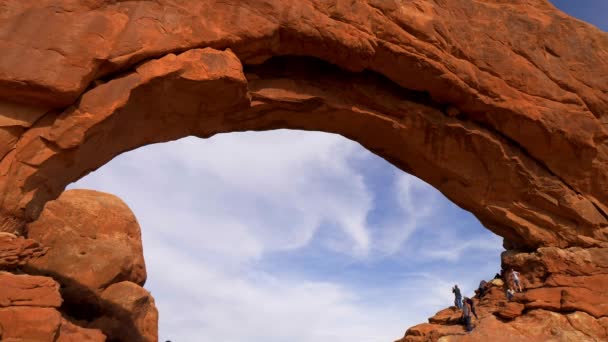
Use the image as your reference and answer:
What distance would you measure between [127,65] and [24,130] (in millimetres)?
2247

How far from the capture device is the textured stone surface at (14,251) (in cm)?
734

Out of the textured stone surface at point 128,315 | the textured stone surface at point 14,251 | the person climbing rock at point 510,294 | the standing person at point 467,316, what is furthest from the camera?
the textured stone surface at point 128,315

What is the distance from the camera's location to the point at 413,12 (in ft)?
39.0

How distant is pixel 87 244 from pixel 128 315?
127 inches

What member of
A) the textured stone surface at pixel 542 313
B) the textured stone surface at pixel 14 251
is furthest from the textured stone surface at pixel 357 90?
the textured stone surface at pixel 542 313

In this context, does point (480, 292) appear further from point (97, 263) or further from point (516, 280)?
point (97, 263)

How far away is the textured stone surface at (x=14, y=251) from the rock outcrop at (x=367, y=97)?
0.22 ft

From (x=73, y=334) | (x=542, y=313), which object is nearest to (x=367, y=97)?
(x=542, y=313)

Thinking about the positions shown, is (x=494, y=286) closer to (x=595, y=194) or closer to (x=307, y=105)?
(x=595, y=194)

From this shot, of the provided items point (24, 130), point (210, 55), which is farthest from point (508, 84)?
point (24, 130)

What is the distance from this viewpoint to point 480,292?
15.1 metres

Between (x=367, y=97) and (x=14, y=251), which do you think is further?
(x=367, y=97)

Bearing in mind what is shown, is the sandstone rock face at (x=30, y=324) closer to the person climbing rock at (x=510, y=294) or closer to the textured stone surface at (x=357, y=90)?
the textured stone surface at (x=357, y=90)

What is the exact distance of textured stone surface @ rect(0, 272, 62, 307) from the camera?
6.99 m
